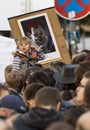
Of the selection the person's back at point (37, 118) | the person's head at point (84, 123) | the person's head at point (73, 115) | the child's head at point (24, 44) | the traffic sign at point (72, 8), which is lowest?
the traffic sign at point (72, 8)

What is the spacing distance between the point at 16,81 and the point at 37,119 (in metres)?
3.06

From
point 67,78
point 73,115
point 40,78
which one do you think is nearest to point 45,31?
point 67,78

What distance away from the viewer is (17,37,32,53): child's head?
9.31 meters

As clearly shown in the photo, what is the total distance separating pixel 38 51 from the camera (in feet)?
31.9

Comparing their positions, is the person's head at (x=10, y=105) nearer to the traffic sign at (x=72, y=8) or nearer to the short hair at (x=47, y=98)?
the short hair at (x=47, y=98)

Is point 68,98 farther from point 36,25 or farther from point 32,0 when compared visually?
point 32,0

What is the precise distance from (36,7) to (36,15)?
2.04m

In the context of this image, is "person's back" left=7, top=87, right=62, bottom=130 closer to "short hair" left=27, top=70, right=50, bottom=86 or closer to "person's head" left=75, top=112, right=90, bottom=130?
"person's head" left=75, top=112, right=90, bottom=130

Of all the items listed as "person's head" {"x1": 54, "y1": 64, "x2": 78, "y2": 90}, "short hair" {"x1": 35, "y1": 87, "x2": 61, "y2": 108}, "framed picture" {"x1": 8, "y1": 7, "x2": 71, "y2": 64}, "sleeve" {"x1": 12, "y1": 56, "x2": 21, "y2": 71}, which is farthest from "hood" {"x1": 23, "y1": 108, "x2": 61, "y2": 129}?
"framed picture" {"x1": 8, "y1": 7, "x2": 71, "y2": 64}

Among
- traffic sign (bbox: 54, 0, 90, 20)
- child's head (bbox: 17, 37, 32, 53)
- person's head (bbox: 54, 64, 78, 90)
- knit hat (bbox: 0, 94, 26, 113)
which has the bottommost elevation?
traffic sign (bbox: 54, 0, 90, 20)

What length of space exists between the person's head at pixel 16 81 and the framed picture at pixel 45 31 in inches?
92.8

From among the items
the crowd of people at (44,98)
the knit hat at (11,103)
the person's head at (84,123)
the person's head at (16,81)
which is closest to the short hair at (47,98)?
the crowd of people at (44,98)

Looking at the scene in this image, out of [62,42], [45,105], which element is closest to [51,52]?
[62,42]

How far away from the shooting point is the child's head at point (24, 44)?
30.5 ft
